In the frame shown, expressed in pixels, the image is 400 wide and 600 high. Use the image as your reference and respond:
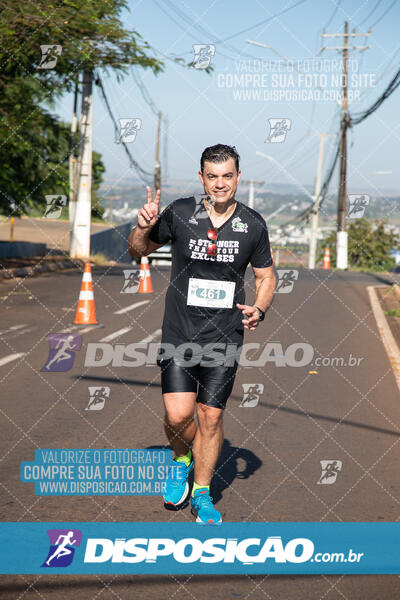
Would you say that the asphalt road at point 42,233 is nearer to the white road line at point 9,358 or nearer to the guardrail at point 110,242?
the guardrail at point 110,242

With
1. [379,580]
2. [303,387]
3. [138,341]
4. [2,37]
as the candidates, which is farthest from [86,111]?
[379,580]

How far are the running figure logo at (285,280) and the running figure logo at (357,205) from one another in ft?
23.5

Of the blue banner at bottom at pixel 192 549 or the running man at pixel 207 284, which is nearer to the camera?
the blue banner at bottom at pixel 192 549

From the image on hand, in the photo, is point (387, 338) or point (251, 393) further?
point (387, 338)

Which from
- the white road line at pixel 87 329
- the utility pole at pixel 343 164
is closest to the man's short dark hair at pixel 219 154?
the white road line at pixel 87 329

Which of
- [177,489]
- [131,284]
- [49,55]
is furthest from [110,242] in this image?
[177,489]

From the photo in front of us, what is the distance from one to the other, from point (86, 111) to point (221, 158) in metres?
23.6

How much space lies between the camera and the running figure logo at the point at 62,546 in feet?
13.1

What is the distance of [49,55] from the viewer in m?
20.2

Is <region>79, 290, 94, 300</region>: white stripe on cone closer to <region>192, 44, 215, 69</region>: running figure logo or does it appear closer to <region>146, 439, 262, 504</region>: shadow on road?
<region>192, 44, 215, 69</region>: running figure logo

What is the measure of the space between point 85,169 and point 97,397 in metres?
20.1

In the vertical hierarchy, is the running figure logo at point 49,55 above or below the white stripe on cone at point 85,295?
above

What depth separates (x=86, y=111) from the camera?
1069 inches

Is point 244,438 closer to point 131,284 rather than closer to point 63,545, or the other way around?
point 63,545
